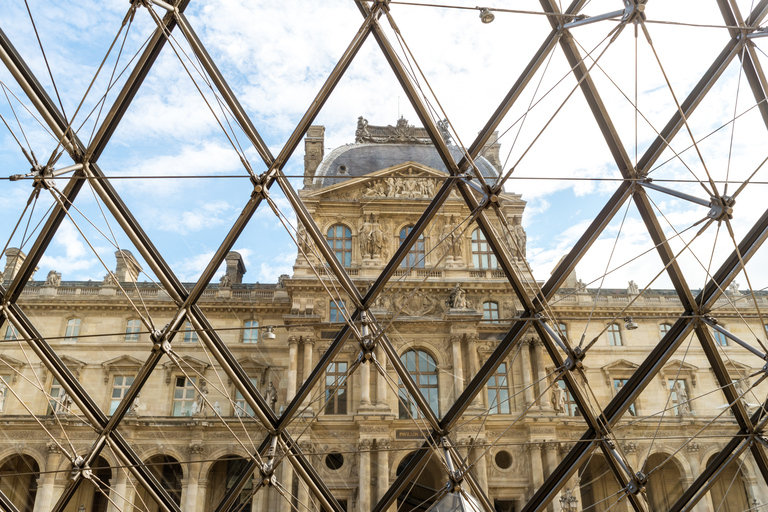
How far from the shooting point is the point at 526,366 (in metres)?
23.6

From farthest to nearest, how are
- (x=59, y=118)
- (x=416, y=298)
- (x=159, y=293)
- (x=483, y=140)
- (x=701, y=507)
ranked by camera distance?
(x=159, y=293) < (x=416, y=298) < (x=701, y=507) < (x=483, y=140) < (x=59, y=118)

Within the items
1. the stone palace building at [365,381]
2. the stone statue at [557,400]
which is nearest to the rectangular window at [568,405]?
the stone palace building at [365,381]

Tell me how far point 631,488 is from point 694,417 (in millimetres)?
15743

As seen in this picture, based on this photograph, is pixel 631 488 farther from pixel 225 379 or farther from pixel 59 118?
pixel 225 379

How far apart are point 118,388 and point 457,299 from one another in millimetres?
13124

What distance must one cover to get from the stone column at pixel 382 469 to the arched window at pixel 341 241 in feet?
23.3

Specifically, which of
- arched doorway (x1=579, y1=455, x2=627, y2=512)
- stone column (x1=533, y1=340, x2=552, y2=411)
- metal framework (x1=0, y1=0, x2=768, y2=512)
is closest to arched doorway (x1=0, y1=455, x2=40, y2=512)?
metal framework (x1=0, y1=0, x2=768, y2=512)

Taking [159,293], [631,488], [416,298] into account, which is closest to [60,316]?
[159,293]

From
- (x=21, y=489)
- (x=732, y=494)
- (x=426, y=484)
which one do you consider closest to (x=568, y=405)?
(x=732, y=494)

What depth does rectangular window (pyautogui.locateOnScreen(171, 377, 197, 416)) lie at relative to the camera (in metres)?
23.9

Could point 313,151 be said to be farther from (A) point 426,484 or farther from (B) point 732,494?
(B) point 732,494

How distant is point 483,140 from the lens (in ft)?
33.7

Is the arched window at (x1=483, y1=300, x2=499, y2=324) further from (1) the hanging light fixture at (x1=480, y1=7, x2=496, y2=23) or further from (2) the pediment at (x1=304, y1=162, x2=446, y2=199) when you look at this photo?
(1) the hanging light fixture at (x1=480, y1=7, x2=496, y2=23)

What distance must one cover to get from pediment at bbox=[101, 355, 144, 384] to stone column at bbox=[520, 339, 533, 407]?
14306mm
